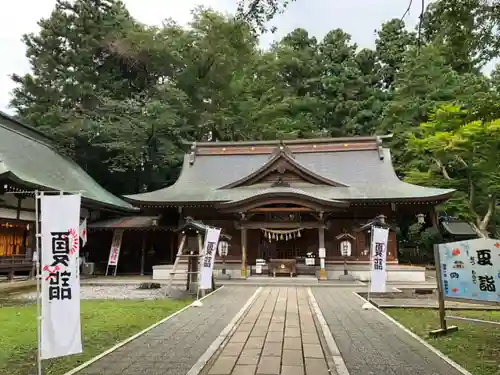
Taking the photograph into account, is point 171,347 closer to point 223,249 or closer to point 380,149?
point 223,249

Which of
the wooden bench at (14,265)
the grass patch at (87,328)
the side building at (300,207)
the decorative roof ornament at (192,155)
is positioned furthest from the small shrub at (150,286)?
the decorative roof ornament at (192,155)

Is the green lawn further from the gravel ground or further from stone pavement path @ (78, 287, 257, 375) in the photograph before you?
the gravel ground

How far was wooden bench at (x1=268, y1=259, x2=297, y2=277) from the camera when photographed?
16.5 m

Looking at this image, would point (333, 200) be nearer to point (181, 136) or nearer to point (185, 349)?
point (185, 349)

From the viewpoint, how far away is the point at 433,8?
20.1ft

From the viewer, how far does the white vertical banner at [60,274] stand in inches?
172

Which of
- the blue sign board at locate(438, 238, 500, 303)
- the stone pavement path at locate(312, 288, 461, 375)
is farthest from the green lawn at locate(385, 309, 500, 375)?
the blue sign board at locate(438, 238, 500, 303)

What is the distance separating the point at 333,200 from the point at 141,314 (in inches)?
399

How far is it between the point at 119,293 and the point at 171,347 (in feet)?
25.4

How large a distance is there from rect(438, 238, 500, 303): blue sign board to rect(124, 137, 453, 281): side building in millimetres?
9198

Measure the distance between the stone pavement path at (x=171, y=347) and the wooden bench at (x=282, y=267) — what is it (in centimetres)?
795

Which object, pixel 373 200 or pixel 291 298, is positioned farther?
pixel 373 200

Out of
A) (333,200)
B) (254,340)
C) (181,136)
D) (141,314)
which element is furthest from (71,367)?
(181,136)

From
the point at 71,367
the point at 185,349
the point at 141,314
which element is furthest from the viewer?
the point at 141,314
